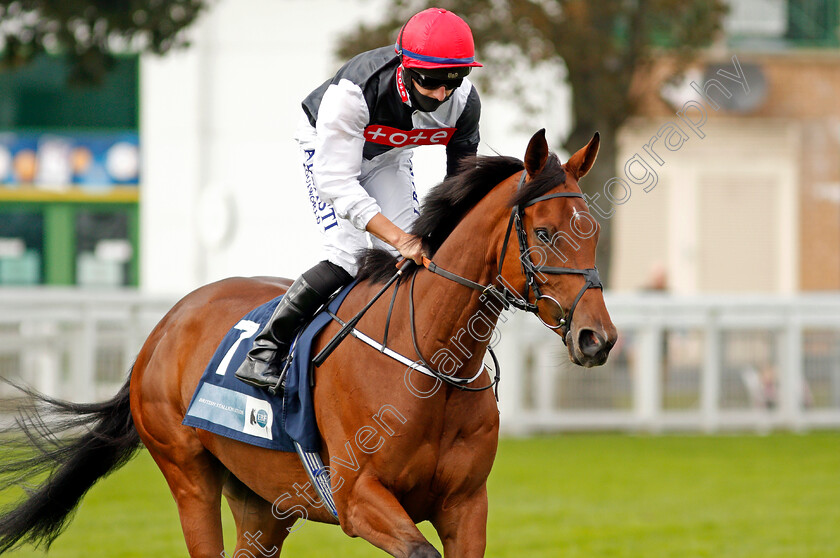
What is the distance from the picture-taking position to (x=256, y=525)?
4.49m

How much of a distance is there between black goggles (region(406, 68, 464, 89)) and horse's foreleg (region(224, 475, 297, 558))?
1.87m

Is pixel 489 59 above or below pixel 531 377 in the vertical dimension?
above

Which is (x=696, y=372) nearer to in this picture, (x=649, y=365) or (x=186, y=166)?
(x=649, y=365)

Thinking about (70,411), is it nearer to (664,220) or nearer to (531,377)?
(531,377)

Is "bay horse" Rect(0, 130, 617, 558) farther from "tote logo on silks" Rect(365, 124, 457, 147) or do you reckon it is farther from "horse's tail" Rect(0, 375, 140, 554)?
"horse's tail" Rect(0, 375, 140, 554)

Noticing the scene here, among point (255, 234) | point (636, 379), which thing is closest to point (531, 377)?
point (636, 379)

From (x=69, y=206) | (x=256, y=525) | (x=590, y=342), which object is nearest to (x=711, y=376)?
(x=256, y=525)

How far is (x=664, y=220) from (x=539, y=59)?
8.68 meters

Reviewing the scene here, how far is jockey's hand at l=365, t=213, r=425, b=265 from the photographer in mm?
3510

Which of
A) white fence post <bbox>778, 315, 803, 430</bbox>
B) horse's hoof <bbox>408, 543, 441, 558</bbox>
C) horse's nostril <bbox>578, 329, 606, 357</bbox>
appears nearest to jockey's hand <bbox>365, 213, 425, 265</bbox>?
horse's nostril <bbox>578, 329, 606, 357</bbox>

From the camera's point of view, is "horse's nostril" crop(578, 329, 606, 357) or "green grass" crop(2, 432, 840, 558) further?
"green grass" crop(2, 432, 840, 558)

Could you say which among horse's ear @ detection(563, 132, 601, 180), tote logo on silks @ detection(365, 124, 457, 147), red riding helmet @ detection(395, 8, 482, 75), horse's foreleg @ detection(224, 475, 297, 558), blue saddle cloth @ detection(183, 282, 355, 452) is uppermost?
red riding helmet @ detection(395, 8, 482, 75)

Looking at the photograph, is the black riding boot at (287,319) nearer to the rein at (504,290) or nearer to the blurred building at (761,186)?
the rein at (504,290)

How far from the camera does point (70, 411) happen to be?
4781 millimetres
